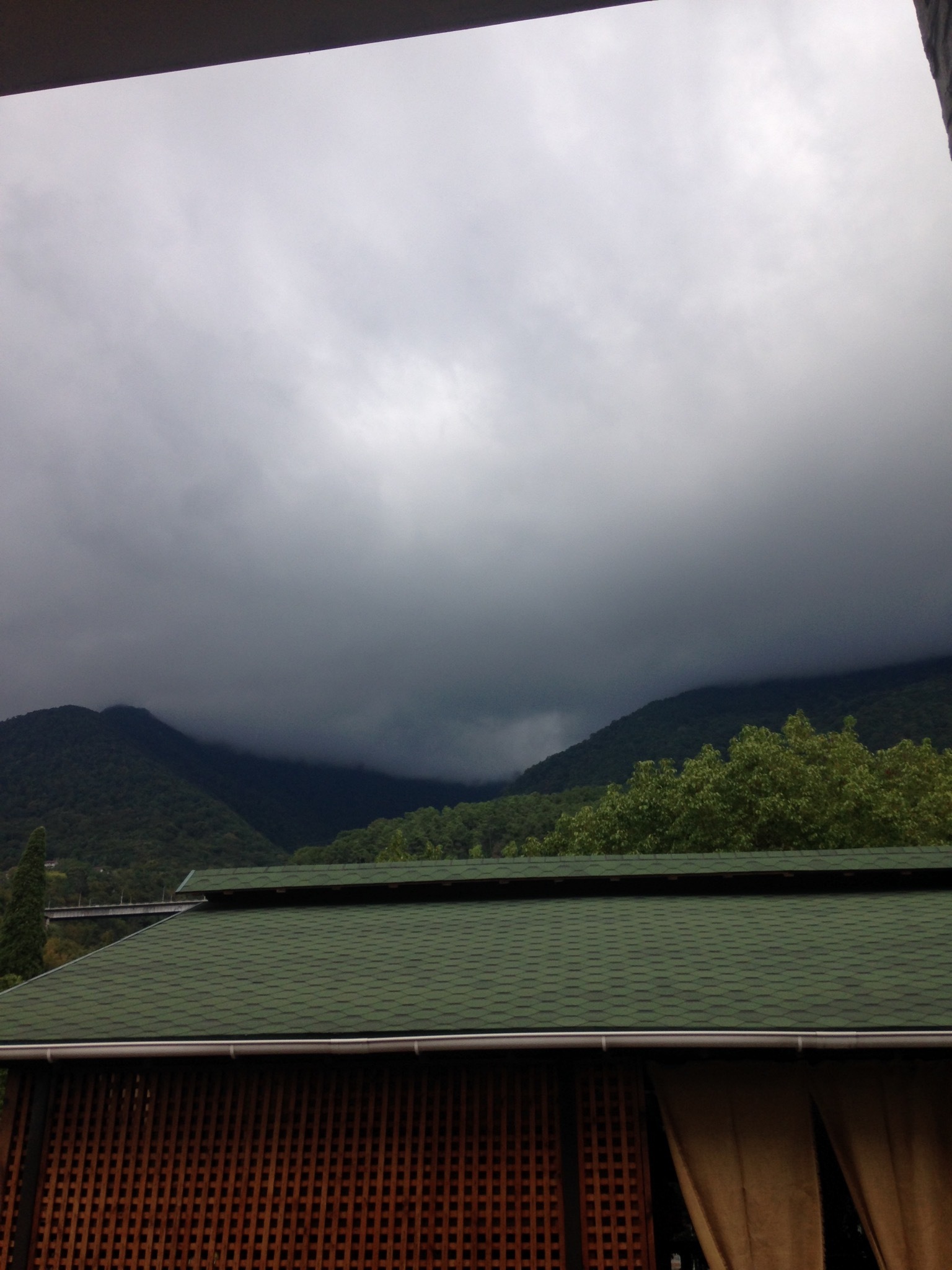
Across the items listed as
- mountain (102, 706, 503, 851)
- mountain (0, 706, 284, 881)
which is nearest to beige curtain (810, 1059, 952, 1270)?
mountain (0, 706, 284, 881)

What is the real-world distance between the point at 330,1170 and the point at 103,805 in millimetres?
81436

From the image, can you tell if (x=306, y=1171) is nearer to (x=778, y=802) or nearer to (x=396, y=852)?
(x=778, y=802)

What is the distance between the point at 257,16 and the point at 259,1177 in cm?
667

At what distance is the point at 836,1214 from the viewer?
26.4 feet

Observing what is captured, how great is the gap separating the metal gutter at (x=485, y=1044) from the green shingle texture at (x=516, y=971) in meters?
0.06

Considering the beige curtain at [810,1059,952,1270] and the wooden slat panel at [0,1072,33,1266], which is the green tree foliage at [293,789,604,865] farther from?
the beige curtain at [810,1059,952,1270]

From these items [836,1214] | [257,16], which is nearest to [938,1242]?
[836,1214]

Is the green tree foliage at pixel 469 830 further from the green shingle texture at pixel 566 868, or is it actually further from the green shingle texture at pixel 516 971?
the green shingle texture at pixel 516 971

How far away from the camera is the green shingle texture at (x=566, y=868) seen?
8789mm


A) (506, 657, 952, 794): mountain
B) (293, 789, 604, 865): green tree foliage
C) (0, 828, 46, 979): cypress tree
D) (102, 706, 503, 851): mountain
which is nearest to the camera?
(0, 828, 46, 979): cypress tree

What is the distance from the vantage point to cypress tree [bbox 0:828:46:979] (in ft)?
78.8

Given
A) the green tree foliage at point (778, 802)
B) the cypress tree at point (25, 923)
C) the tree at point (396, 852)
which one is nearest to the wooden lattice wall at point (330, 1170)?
the green tree foliage at point (778, 802)

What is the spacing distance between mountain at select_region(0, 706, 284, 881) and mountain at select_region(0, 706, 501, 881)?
11 cm

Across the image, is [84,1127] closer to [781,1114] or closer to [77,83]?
[781,1114]
